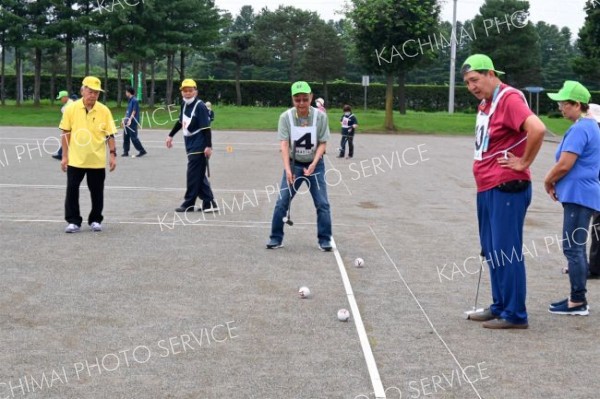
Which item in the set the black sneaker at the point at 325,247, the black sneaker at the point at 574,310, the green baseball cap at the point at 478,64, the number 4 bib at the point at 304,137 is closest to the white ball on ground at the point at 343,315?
the black sneaker at the point at 574,310

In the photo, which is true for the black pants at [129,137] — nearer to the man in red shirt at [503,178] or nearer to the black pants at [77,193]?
the black pants at [77,193]

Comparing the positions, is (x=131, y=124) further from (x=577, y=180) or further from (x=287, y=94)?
(x=287, y=94)

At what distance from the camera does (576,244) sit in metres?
7.29

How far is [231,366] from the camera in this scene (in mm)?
5688

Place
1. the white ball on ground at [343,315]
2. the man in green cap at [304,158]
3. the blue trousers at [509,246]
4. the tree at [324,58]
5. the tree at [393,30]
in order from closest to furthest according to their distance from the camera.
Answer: the blue trousers at [509,246] < the white ball on ground at [343,315] < the man in green cap at [304,158] < the tree at [393,30] < the tree at [324,58]

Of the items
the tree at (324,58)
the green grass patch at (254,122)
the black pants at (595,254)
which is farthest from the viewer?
the tree at (324,58)

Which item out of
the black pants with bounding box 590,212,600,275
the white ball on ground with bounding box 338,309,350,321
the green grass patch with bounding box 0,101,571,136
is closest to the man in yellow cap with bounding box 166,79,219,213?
the black pants with bounding box 590,212,600,275

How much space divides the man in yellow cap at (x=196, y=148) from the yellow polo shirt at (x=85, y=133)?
216cm

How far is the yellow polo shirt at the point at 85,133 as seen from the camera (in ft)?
36.5

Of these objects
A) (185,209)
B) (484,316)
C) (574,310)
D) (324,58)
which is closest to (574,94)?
(574,310)

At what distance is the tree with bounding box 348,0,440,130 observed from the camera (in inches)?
1638

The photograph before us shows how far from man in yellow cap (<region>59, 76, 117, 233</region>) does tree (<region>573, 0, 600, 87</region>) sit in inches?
1598

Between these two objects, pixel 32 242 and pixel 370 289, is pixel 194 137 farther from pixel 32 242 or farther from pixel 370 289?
pixel 370 289

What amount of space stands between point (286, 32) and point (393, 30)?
39952mm
